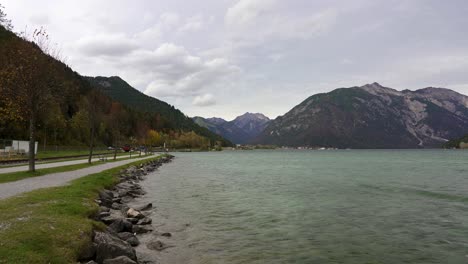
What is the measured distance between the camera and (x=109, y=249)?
1322cm

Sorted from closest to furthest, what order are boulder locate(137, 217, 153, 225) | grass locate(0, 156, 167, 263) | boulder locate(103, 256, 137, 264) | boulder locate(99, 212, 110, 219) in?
grass locate(0, 156, 167, 263)
boulder locate(103, 256, 137, 264)
boulder locate(99, 212, 110, 219)
boulder locate(137, 217, 153, 225)

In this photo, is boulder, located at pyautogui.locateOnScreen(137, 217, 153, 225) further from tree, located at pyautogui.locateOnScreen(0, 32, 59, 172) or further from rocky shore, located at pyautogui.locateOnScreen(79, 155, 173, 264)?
tree, located at pyautogui.locateOnScreen(0, 32, 59, 172)

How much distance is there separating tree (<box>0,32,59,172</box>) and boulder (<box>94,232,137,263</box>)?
25.1 m

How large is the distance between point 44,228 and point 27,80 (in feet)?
86.5

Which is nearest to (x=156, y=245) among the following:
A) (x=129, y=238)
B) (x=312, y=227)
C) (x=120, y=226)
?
(x=129, y=238)

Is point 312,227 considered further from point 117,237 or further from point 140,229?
point 117,237

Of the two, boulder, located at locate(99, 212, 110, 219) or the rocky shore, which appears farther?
boulder, located at locate(99, 212, 110, 219)

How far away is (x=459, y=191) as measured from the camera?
A: 131 feet

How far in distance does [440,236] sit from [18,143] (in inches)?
2607

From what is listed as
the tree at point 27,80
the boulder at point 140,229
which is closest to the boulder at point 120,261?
the boulder at point 140,229

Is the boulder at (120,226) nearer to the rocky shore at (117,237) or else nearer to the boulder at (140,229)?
the rocky shore at (117,237)

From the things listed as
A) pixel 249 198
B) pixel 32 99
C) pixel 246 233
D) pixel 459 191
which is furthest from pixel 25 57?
pixel 459 191

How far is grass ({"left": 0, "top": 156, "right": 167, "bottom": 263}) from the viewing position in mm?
10891

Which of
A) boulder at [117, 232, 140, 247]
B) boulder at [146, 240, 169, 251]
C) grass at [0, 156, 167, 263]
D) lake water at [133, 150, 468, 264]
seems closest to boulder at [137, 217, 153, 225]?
lake water at [133, 150, 468, 264]
